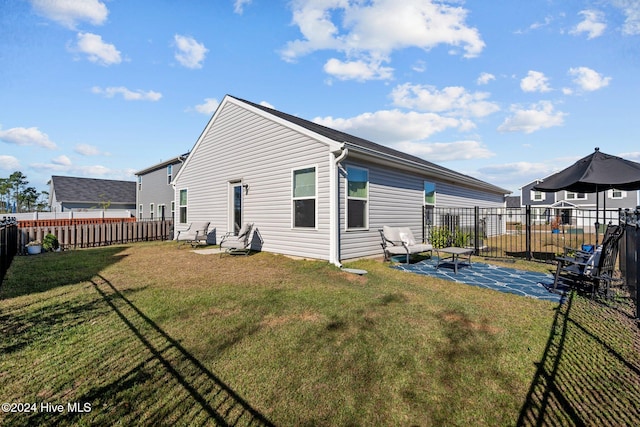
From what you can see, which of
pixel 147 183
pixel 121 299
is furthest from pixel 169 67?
pixel 147 183

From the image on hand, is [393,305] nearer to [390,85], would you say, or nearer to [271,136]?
[271,136]

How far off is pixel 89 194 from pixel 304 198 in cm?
3506

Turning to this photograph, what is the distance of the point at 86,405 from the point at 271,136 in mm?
8050

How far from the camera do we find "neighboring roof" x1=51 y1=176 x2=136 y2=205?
30.8m

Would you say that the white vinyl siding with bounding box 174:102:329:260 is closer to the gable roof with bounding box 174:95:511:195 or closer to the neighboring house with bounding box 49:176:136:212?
the gable roof with bounding box 174:95:511:195

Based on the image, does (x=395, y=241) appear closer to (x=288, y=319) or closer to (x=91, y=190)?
(x=288, y=319)

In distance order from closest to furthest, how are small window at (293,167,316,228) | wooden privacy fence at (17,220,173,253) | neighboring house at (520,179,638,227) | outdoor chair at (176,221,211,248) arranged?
1. small window at (293,167,316,228)
2. outdoor chair at (176,221,211,248)
3. wooden privacy fence at (17,220,173,253)
4. neighboring house at (520,179,638,227)

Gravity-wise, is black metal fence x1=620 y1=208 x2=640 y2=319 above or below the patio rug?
above

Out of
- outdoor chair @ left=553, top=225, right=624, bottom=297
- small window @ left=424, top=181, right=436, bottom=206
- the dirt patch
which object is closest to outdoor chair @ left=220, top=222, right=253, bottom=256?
the dirt patch

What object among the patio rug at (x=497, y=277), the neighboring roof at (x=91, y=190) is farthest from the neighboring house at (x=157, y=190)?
the patio rug at (x=497, y=277)

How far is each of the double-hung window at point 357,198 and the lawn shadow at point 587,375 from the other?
4898mm

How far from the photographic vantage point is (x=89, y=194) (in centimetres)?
3212

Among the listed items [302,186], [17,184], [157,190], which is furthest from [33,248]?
[17,184]

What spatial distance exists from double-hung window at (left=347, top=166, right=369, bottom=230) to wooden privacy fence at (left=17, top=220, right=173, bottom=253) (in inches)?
434
